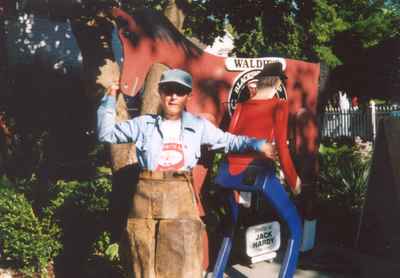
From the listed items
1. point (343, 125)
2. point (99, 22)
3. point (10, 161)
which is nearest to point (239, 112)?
point (99, 22)

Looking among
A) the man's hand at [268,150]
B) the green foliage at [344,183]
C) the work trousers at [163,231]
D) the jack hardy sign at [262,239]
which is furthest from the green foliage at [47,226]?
the green foliage at [344,183]

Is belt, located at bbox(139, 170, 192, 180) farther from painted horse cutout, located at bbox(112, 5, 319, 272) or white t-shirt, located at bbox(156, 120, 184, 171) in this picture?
painted horse cutout, located at bbox(112, 5, 319, 272)

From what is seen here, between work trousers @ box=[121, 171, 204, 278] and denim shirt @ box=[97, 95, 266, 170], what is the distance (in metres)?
0.19

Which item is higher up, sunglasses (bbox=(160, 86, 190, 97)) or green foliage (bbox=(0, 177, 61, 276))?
sunglasses (bbox=(160, 86, 190, 97))

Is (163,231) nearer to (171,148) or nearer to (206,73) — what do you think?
(171,148)

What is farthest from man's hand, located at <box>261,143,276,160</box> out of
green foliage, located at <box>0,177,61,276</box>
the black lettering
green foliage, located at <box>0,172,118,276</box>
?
green foliage, located at <box>0,177,61,276</box>

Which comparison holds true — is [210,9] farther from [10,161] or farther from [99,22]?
[10,161]

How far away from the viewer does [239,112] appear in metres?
4.01

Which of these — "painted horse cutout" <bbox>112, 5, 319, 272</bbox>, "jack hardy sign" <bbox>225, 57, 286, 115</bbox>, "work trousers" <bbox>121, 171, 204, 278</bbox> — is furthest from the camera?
"jack hardy sign" <bbox>225, 57, 286, 115</bbox>

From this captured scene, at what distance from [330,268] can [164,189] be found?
260 cm

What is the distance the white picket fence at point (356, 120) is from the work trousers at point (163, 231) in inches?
711

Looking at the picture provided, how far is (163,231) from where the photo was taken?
10.2 feet

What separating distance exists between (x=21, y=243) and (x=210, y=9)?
11.3ft

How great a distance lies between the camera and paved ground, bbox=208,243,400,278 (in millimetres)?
4961
